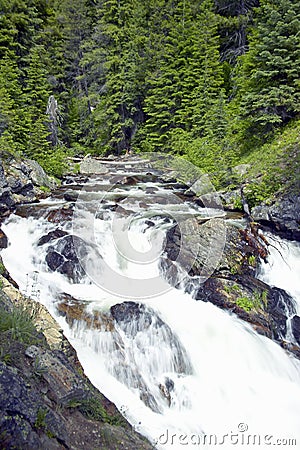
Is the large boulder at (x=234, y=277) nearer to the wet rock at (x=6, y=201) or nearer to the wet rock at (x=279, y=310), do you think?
the wet rock at (x=279, y=310)

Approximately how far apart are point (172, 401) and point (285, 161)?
804 centimetres

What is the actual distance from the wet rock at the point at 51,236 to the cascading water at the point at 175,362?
0.59 m

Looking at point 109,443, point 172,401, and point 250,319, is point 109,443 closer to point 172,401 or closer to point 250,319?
Answer: point 172,401

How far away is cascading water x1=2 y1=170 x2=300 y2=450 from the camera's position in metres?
4.59

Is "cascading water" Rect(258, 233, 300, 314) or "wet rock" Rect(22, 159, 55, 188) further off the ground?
"wet rock" Rect(22, 159, 55, 188)

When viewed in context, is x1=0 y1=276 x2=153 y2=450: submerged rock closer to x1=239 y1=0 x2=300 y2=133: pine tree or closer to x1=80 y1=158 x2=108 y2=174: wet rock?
x1=239 y1=0 x2=300 y2=133: pine tree

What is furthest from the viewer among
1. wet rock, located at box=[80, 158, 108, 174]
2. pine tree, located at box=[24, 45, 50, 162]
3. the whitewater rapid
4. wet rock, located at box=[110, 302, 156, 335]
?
wet rock, located at box=[80, 158, 108, 174]

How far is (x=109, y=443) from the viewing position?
269cm

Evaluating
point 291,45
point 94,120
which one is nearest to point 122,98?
point 94,120

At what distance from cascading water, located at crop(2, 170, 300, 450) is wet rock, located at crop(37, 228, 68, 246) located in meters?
0.59

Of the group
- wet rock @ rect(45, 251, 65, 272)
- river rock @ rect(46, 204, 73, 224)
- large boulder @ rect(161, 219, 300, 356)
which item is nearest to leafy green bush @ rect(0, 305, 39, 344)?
wet rock @ rect(45, 251, 65, 272)

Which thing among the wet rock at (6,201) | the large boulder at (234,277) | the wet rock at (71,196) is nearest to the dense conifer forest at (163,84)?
the large boulder at (234,277)

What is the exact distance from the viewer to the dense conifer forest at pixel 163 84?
12.0m

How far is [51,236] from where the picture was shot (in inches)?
319
